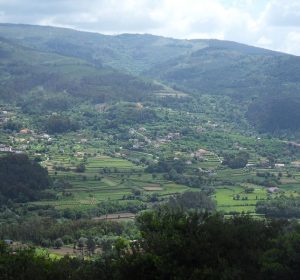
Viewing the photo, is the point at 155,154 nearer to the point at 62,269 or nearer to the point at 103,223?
the point at 103,223

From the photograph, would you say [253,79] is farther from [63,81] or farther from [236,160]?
[236,160]

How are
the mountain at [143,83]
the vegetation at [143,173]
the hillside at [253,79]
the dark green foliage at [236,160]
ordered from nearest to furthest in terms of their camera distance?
the vegetation at [143,173] → the dark green foliage at [236,160] → the mountain at [143,83] → the hillside at [253,79]

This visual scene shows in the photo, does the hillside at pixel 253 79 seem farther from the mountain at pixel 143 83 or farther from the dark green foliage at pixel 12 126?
the dark green foliage at pixel 12 126

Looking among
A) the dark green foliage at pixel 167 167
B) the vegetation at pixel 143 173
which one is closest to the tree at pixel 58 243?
the vegetation at pixel 143 173

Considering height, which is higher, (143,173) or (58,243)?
(58,243)

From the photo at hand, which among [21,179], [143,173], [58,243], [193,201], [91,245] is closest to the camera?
[91,245]

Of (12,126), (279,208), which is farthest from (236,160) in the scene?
(12,126)

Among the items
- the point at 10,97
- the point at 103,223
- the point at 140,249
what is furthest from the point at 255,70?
the point at 140,249

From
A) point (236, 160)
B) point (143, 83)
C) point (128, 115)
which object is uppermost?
point (143, 83)

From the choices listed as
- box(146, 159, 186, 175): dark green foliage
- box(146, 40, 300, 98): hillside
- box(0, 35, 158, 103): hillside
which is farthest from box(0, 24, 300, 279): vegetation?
box(146, 40, 300, 98): hillside
